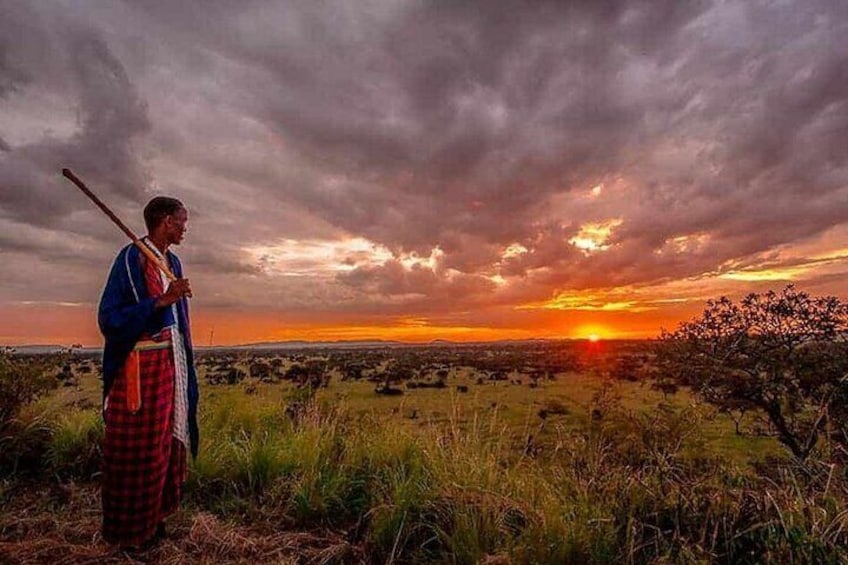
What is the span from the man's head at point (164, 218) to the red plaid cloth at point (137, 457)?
2.85ft

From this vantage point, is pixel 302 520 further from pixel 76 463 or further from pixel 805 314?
pixel 805 314

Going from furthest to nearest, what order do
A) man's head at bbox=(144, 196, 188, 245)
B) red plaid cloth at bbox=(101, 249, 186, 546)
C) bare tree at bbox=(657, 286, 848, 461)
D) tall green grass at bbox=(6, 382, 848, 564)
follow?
1. bare tree at bbox=(657, 286, 848, 461)
2. man's head at bbox=(144, 196, 188, 245)
3. red plaid cloth at bbox=(101, 249, 186, 546)
4. tall green grass at bbox=(6, 382, 848, 564)

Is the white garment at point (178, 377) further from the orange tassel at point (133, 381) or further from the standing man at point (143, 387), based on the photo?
the orange tassel at point (133, 381)

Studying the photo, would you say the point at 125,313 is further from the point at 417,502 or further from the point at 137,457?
the point at 417,502

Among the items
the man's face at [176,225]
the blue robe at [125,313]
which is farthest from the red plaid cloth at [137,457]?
the man's face at [176,225]

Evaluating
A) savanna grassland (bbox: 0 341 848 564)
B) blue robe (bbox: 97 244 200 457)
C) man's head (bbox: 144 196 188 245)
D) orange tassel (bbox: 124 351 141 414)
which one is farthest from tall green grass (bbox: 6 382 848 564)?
man's head (bbox: 144 196 188 245)

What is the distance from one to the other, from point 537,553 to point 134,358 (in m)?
2.99

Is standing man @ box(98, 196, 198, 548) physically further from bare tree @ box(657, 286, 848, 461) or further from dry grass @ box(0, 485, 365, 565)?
bare tree @ box(657, 286, 848, 461)

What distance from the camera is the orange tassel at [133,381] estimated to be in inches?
153

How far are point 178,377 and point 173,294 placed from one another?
27.8 inches

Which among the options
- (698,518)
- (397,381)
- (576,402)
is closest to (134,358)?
(698,518)

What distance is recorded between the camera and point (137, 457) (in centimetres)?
390

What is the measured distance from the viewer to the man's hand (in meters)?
3.93

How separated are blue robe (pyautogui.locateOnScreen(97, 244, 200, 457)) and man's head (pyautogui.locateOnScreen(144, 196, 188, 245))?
20cm
